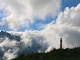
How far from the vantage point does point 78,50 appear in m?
30.2

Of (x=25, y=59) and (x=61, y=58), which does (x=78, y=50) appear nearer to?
(x=61, y=58)

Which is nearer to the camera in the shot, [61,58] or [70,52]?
[61,58]

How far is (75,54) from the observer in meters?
28.3

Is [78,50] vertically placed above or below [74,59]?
above

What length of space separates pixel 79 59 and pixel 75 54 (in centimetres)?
366

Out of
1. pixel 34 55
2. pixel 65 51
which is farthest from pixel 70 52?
pixel 34 55

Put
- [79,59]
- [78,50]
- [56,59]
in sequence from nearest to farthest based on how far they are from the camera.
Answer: [79,59], [56,59], [78,50]

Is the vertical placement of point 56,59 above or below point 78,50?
below

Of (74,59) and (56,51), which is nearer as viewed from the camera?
(74,59)

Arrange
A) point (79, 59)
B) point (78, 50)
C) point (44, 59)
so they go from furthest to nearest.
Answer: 1. point (78, 50)
2. point (44, 59)
3. point (79, 59)

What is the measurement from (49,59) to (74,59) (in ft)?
12.0

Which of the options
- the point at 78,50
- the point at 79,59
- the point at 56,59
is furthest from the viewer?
the point at 78,50

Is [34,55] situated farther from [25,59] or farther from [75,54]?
[75,54]

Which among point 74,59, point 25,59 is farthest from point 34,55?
point 74,59
